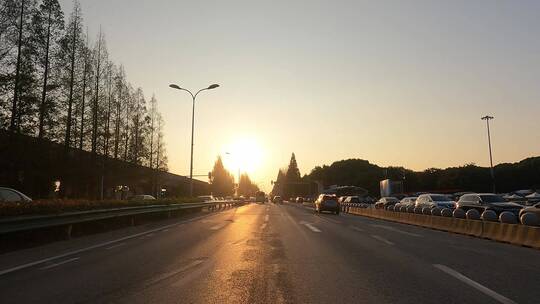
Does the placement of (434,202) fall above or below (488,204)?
above

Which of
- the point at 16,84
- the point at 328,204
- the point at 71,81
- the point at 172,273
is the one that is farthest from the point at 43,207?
the point at 328,204

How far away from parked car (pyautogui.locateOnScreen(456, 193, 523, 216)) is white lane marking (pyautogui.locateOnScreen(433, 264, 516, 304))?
18013 mm

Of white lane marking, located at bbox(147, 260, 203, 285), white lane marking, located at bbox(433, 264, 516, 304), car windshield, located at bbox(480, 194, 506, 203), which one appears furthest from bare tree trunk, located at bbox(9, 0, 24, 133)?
white lane marking, located at bbox(433, 264, 516, 304)

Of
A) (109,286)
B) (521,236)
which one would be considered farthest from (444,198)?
(109,286)

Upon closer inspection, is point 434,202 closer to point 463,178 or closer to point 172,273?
point 172,273

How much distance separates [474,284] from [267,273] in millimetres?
3693

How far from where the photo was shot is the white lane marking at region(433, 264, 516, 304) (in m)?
7.45

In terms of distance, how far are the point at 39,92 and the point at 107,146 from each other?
13706 mm

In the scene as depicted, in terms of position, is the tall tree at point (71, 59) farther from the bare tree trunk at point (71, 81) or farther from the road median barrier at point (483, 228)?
the road median barrier at point (483, 228)

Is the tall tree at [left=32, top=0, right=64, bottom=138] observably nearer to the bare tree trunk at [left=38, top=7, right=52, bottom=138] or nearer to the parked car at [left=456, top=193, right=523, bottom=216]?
the bare tree trunk at [left=38, top=7, right=52, bottom=138]

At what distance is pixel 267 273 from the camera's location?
32.0ft

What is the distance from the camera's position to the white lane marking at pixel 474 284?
24.5 feet

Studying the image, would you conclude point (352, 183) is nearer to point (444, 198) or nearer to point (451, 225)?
point (444, 198)

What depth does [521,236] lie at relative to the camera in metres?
17.3
